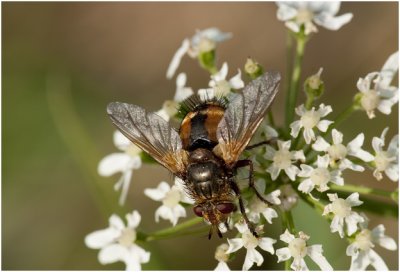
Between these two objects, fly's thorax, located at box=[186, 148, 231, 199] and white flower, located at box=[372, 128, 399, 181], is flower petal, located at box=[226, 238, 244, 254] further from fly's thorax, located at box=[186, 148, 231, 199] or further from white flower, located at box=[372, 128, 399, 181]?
white flower, located at box=[372, 128, 399, 181]

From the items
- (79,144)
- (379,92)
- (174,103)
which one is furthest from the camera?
(79,144)

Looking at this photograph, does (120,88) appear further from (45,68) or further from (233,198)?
(233,198)

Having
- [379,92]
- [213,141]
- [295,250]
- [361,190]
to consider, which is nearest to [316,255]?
[295,250]

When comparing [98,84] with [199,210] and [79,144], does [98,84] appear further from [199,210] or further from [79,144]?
[199,210]

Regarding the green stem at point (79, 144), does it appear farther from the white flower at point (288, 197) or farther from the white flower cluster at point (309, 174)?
the white flower at point (288, 197)

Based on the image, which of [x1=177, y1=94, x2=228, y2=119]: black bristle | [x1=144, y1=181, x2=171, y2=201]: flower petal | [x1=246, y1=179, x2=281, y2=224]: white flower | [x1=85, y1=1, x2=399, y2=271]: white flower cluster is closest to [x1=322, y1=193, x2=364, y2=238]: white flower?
[x1=85, y1=1, x2=399, y2=271]: white flower cluster

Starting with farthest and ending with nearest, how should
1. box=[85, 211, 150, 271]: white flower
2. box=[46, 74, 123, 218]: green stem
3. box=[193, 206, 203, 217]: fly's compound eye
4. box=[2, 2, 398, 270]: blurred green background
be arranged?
1. box=[2, 2, 398, 270]: blurred green background
2. box=[46, 74, 123, 218]: green stem
3. box=[85, 211, 150, 271]: white flower
4. box=[193, 206, 203, 217]: fly's compound eye

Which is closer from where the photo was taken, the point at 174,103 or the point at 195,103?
the point at 195,103
